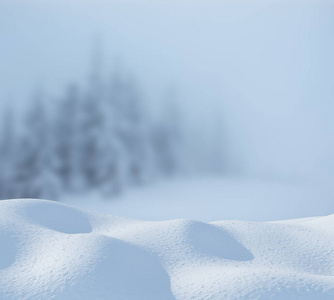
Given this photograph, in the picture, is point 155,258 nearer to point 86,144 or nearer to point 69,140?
point 86,144

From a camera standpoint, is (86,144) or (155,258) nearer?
(155,258)

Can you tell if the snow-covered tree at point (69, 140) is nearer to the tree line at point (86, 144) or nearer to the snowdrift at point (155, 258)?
the tree line at point (86, 144)

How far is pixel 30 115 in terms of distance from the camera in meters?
7.77

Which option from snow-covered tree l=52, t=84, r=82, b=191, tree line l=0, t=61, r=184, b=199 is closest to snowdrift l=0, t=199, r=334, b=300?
tree line l=0, t=61, r=184, b=199

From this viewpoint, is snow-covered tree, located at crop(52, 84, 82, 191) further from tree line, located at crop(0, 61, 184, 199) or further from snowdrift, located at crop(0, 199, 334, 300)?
snowdrift, located at crop(0, 199, 334, 300)

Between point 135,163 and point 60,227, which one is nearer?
point 60,227

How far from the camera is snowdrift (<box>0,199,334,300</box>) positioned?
1497mm

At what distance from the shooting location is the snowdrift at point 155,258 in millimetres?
1497

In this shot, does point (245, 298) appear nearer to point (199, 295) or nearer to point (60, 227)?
point (199, 295)

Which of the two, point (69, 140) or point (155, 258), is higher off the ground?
point (155, 258)

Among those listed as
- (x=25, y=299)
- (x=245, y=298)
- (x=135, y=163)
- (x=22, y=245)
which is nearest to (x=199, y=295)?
(x=245, y=298)

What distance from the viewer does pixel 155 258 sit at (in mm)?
1812

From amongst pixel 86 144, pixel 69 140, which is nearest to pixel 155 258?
pixel 86 144

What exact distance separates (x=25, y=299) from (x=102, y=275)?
31 cm
